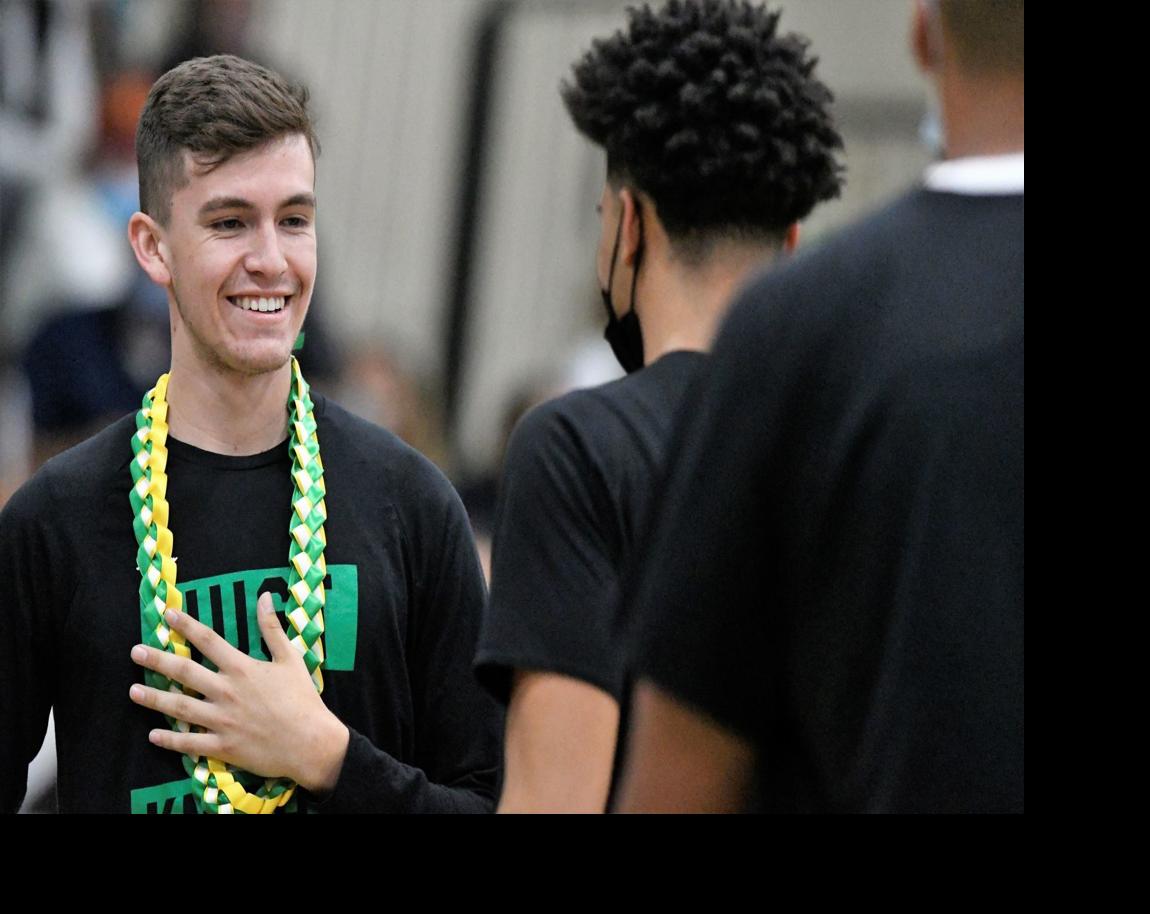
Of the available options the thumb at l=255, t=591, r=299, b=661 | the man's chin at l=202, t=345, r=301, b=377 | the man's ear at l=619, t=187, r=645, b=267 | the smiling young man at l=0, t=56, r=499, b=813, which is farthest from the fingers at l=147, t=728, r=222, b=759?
the man's ear at l=619, t=187, r=645, b=267

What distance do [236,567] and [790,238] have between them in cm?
88

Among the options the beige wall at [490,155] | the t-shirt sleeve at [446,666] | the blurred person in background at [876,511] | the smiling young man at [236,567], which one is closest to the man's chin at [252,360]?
the smiling young man at [236,567]

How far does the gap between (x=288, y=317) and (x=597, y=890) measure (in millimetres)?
921

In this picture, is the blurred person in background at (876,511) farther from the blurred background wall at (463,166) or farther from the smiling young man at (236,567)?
the blurred background wall at (463,166)

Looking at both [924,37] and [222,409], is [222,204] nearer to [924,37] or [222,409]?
[222,409]

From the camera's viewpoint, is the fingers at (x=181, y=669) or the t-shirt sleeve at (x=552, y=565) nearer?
the t-shirt sleeve at (x=552, y=565)

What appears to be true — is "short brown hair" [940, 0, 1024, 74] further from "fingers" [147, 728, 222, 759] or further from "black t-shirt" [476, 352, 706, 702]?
"fingers" [147, 728, 222, 759]

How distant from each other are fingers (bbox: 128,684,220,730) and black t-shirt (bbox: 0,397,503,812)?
0.05 m

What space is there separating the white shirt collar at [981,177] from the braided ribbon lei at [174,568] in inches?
40.6

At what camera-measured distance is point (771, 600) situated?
1698 millimetres

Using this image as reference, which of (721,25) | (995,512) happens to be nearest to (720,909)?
(995,512)

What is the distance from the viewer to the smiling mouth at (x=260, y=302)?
241 centimetres

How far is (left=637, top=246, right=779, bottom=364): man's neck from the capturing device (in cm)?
240

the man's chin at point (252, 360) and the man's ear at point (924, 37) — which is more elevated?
the man's ear at point (924, 37)
